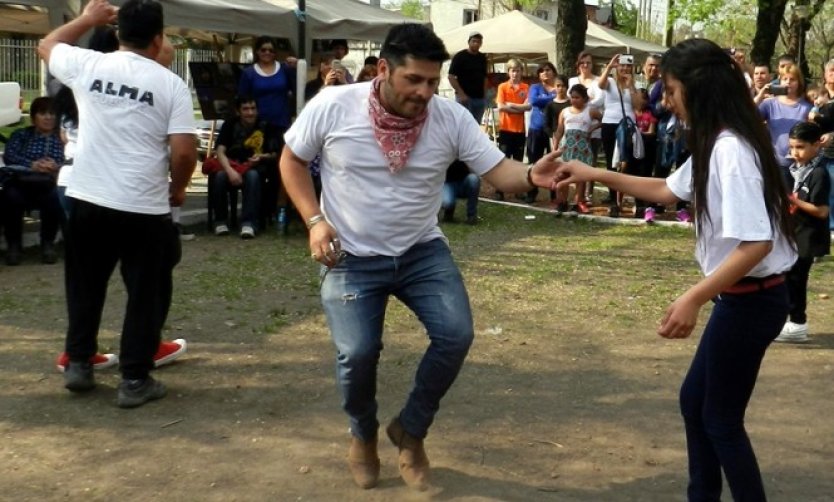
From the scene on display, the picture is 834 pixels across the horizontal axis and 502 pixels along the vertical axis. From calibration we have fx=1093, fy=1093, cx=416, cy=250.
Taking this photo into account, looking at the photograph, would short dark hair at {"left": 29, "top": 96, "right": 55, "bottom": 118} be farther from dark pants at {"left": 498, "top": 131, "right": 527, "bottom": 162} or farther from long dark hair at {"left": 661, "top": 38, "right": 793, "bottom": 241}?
dark pants at {"left": 498, "top": 131, "right": 527, "bottom": 162}

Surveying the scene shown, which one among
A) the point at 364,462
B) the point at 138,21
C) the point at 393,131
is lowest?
the point at 364,462

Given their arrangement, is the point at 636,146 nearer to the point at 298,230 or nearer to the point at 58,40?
the point at 298,230

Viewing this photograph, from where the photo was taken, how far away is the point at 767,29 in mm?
28344

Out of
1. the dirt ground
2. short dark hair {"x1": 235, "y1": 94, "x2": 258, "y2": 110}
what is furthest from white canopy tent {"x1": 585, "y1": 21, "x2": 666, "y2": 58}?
the dirt ground

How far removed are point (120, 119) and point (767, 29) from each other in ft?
85.1

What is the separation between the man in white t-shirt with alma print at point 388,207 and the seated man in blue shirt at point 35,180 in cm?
541

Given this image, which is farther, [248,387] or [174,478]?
[248,387]

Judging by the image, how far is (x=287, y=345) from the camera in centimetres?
675

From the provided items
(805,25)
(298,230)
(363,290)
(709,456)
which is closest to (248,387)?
(363,290)

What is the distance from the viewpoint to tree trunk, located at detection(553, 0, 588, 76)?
19.3 m

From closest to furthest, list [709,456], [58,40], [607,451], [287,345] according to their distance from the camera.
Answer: [709,456]
[607,451]
[58,40]
[287,345]

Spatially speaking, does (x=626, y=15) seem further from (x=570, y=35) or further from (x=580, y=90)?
(x=580, y=90)

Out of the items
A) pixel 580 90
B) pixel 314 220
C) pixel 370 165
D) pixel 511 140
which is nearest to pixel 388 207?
pixel 370 165

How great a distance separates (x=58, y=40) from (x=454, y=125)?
2207mm
